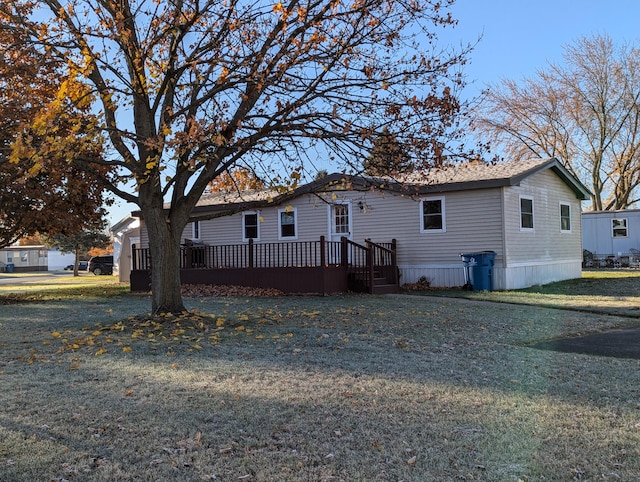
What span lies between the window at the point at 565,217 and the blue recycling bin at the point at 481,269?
18.0 feet

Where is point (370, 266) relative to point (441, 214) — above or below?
below

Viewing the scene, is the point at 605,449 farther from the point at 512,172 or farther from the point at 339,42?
the point at 512,172

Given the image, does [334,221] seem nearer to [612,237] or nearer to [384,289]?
[384,289]

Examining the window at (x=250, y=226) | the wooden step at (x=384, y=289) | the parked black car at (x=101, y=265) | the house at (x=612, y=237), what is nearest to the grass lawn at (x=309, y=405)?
the wooden step at (x=384, y=289)

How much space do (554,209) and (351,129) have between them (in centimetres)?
1320

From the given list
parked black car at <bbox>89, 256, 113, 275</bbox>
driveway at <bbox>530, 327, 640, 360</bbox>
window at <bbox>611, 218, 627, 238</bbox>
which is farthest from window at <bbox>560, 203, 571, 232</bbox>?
parked black car at <bbox>89, 256, 113, 275</bbox>

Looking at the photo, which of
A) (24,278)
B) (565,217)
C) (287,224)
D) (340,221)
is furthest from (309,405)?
(24,278)

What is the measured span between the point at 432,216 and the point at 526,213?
9.44 ft

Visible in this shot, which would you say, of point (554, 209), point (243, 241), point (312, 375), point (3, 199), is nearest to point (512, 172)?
point (554, 209)

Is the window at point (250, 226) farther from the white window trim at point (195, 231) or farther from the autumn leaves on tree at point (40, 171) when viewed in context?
the autumn leaves on tree at point (40, 171)

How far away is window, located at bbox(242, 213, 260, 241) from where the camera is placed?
20.5 metres

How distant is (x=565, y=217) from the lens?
20656 millimetres

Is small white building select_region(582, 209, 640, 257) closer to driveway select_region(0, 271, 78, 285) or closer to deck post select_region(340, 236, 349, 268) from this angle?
deck post select_region(340, 236, 349, 268)

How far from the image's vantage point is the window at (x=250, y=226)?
20.5 metres
